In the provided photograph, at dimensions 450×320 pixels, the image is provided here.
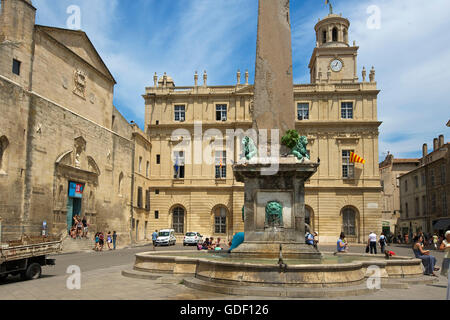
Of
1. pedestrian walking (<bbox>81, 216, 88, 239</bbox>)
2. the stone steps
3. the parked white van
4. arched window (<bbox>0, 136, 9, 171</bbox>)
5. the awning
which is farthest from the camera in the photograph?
the awning

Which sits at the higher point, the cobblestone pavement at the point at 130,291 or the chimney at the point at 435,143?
the chimney at the point at 435,143

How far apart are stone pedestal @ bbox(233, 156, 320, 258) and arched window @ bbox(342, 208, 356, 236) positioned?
2984 centimetres

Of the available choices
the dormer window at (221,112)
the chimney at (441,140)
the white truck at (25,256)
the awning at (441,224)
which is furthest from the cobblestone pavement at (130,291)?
the chimney at (441,140)

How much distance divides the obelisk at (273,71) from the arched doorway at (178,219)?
30.2 metres

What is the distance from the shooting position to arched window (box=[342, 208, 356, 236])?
127 feet

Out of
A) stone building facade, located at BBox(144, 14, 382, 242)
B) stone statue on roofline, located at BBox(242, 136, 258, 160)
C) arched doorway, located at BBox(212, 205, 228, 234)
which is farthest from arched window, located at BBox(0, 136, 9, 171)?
arched doorway, located at BBox(212, 205, 228, 234)

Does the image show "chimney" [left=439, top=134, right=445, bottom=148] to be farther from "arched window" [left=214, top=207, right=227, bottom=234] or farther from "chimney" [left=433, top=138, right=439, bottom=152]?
"arched window" [left=214, top=207, right=227, bottom=234]

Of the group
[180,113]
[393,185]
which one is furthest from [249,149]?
[393,185]

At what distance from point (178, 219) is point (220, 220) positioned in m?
4.02

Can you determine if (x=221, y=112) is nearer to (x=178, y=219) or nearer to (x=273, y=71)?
(x=178, y=219)

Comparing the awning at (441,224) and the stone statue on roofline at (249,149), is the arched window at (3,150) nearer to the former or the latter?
the stone statue on roofline at (249,149)

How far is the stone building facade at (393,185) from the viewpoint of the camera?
54.4 meters

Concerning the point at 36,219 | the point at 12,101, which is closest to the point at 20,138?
the point at 12,101

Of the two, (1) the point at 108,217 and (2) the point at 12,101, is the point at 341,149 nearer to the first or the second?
(1) the point at 108,217
